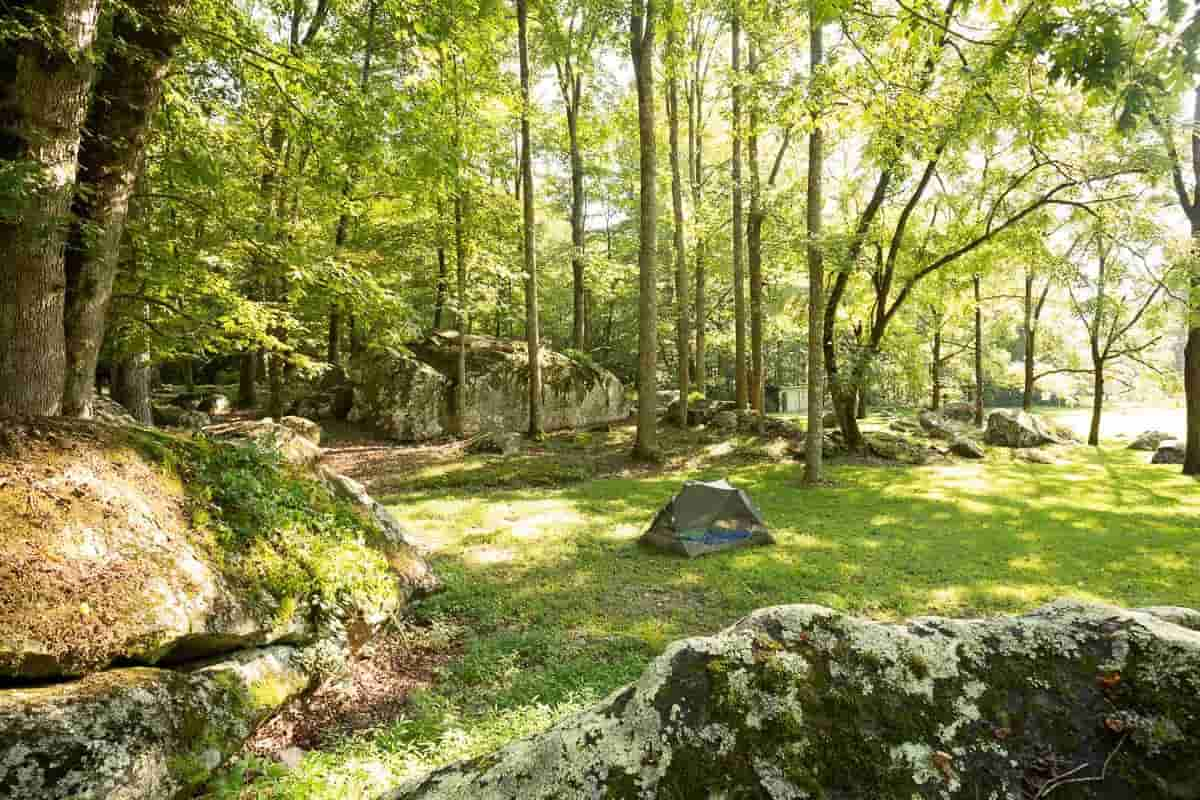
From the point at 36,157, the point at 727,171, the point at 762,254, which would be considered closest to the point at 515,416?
the point at 762,254

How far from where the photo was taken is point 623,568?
24.2ft

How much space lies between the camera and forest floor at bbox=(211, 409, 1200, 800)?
3.86 meters

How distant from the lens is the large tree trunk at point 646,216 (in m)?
13.3

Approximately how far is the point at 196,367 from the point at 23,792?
29.9m

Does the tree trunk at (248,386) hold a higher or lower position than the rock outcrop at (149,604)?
A: higher

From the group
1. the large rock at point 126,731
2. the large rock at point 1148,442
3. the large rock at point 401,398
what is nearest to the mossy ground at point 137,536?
the large rock at point 126,731

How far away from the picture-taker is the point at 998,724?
5.02ft

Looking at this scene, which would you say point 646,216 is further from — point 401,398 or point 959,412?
point 959,412

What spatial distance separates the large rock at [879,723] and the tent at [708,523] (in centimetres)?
637

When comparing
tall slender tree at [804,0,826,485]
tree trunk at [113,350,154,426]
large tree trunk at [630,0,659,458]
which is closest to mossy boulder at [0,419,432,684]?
tree trunk at [113,350,154,426]

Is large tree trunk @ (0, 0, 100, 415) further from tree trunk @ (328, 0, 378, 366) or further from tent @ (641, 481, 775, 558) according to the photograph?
tent @ (641, 481, 775, 558)

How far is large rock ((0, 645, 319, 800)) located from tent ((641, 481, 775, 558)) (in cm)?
550

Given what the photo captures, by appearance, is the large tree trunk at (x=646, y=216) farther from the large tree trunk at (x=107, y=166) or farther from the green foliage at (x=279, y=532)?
the large tree trunk at (x=107, y=166)

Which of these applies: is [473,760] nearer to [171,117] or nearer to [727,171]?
[171,117]
